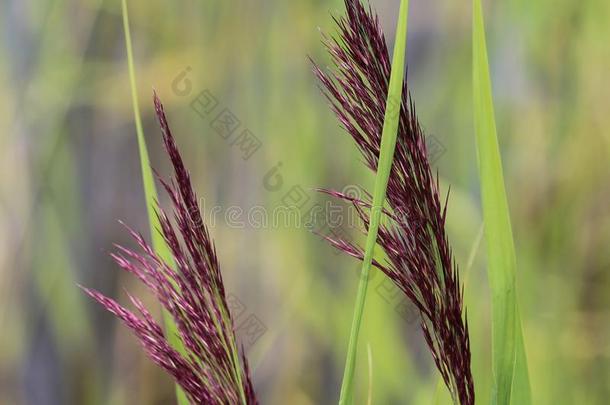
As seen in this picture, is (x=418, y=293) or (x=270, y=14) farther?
(x=270, y=14)

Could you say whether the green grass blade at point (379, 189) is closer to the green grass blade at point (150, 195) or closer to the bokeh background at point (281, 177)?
the green grass blade at point (150, 195)

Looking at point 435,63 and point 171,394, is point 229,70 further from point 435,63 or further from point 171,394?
point 171,394

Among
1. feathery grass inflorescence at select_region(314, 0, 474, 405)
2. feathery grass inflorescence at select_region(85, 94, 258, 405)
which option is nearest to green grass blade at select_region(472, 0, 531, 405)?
feathery grass inflorescence at select_region(314, 0, 474, 405)

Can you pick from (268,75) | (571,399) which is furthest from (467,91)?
(571,399)

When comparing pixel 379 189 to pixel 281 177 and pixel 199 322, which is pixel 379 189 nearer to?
pixel 199 322

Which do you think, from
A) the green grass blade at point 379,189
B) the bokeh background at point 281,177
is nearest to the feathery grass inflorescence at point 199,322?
the green grass blade at point 379,189

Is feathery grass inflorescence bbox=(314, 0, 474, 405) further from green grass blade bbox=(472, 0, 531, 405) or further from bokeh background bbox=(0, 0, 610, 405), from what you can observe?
bokeh background bbox=(0, 0, 610, 405)

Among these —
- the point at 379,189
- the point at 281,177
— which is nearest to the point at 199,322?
the point at 379,189
